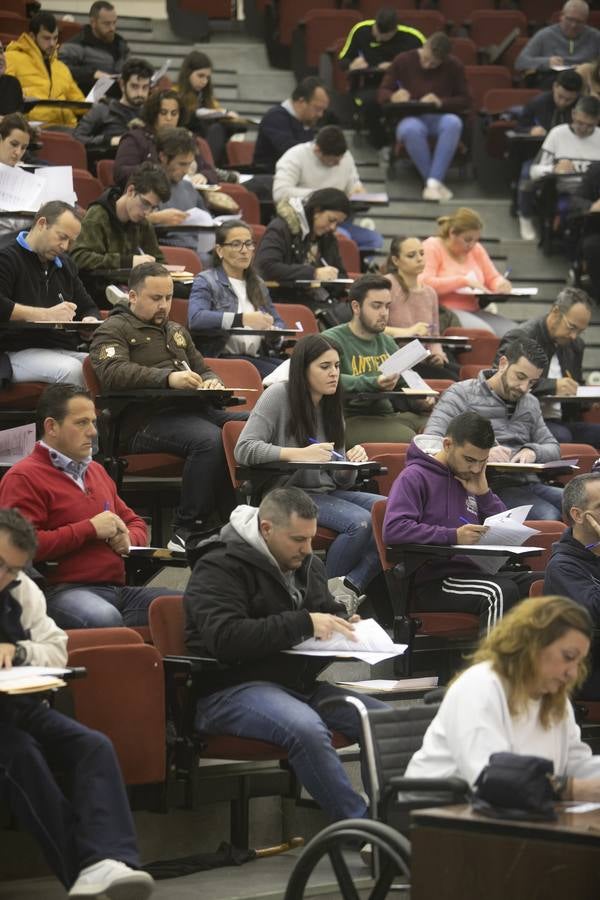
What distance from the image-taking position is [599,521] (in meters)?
4.78

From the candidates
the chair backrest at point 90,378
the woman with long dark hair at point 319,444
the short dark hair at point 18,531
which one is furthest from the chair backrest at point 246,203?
the short dark hair at point 18,531

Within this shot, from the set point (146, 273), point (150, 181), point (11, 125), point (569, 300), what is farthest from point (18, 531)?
point (569, 300)

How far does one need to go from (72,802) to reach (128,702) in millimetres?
358

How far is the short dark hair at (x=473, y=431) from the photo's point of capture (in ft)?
16.6

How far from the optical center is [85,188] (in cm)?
757

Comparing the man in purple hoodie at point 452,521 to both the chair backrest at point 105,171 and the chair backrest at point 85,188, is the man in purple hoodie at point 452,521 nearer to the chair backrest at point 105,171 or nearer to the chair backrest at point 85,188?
the chair backrest at point 85,188

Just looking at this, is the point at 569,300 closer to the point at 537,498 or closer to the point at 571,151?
the point at 537,498

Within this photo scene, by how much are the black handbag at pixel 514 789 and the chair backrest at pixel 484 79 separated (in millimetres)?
8009

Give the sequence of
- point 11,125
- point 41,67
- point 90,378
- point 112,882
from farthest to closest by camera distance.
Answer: point 41,67
point 11,125
point 90,378
point 112,882

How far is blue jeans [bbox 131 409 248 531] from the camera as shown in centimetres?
→ 557

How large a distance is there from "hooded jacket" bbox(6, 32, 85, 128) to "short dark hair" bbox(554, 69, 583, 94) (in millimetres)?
2842

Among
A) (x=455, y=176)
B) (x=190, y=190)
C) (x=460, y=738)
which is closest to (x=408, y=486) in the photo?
(x=460, y=738)

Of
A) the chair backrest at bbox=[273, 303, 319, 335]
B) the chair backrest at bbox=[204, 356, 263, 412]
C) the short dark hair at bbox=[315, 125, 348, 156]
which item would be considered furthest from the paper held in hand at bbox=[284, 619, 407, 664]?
the short dark hair at bbox=[315, 125, 348, 156]

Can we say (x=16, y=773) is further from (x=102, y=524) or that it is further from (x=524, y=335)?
(x=524, y=335)
